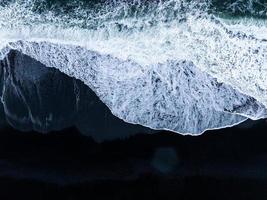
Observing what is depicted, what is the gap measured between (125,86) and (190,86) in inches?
21.7

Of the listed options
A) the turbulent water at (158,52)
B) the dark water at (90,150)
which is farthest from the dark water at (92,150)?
the turbulent water at (158,52)

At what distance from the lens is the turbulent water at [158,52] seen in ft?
13.5

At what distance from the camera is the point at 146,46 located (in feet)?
13.6

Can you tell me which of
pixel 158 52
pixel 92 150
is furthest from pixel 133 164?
pixel 158 52

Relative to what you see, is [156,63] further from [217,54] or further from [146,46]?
[217,54]

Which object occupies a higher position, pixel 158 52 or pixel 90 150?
pixel 158 52

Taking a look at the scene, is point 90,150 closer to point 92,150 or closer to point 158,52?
point 92,150

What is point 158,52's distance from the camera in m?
4.14

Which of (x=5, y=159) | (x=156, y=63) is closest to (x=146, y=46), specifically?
(x=156, y=63)

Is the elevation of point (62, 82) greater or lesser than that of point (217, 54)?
lesser

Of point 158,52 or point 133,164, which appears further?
point 133,164

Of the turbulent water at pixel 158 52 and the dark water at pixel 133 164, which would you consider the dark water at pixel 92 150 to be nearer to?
the dark water at pixel 133 164

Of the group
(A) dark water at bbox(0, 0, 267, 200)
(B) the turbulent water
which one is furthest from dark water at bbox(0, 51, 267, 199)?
(B) the turbulent water

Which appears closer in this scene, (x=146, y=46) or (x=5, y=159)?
(x=146, y=46)
